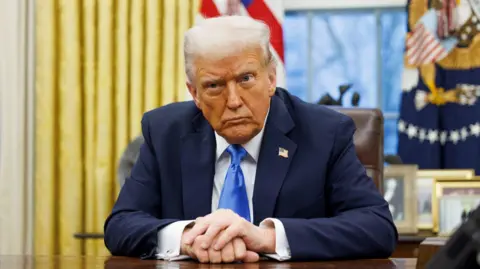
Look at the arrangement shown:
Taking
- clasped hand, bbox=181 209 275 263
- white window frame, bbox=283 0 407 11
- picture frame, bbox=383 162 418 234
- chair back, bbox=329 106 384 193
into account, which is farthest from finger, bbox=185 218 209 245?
white window frame, bbox=283 0 407 11

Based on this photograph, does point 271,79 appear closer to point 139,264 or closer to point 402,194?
point 139,264

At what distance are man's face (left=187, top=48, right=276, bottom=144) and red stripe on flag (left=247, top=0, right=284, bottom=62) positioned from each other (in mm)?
2151

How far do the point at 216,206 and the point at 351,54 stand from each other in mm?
2432

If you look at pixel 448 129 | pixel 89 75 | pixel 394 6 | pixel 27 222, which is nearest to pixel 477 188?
pixel 448 129

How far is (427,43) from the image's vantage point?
4.19 meters

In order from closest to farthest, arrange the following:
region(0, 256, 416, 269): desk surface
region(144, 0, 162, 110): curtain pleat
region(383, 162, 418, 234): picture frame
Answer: region(0, 256, 416, 269): desk surface, region(383, 162, 418, 234): picture frame, region(144, 0, 162, 110): curtain pleat

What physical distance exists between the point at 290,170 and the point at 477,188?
1.75 m

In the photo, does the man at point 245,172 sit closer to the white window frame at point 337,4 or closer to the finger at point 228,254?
the finger at point 228,254

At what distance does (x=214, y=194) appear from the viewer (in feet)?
7.28

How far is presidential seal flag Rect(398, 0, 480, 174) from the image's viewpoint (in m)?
4.15

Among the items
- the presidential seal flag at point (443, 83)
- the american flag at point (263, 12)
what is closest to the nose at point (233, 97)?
the american flag at point (263, 12)

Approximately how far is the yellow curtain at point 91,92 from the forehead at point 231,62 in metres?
2.31

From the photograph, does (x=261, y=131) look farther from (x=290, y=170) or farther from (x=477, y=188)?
(x=477, y=188)

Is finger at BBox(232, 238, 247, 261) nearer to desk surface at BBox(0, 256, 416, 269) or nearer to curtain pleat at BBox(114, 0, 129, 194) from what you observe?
desk surface at BBox(0, 256, 416, 269)
